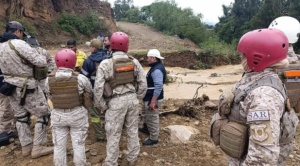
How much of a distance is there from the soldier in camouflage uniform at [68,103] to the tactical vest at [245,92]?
7.26 ft

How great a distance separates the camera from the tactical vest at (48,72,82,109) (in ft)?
12.7

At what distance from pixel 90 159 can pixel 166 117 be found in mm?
2330

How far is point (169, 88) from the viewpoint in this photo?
12.5 meters

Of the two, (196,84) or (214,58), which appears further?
(214,58)

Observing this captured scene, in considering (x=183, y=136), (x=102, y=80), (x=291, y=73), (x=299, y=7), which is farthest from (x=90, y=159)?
(x=299, y=7)

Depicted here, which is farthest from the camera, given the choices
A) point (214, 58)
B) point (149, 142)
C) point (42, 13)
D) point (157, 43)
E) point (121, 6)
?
point (121, 6)

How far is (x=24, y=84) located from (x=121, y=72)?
148 cm

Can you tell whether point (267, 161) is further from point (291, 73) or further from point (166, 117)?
point (166, 117)

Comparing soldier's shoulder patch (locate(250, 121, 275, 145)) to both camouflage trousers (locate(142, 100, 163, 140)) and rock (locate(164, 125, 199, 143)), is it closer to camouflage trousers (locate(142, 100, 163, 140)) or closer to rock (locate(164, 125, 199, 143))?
camouflage trousers (locate(142, 100, 163, 140))

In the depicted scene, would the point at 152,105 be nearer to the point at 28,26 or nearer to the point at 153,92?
the point at 153,92

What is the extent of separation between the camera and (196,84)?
45.6ft

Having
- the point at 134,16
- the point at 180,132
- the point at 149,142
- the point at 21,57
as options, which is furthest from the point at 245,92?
the point at 134,16

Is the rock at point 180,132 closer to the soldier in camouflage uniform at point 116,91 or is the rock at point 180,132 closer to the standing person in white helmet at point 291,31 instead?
the soldier in camouflage uniform at point 116,91

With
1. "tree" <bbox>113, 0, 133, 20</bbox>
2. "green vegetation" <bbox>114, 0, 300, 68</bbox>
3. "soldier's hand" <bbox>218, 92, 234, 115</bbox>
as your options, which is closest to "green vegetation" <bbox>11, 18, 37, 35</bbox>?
"green vegetation" <bbox>114, 0, 300, 68</bbox>
